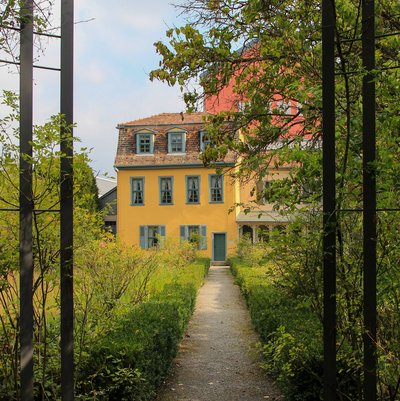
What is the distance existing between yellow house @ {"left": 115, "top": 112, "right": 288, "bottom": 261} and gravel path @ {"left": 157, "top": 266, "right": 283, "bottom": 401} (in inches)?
582

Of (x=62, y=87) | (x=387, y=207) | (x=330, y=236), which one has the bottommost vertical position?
(x=330, y=236)

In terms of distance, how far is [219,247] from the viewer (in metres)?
26.0

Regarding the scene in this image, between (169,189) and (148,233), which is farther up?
(169,189)

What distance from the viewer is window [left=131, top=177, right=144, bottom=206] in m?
26.6

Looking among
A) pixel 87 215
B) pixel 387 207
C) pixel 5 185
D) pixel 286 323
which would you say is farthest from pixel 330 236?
pixel 286 323

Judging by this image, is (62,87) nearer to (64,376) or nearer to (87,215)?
(87,215)

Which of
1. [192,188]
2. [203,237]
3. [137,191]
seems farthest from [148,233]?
[192,188]

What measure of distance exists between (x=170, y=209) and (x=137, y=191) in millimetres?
2222

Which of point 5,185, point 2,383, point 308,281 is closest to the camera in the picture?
point 5,185

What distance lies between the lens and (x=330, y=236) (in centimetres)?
263

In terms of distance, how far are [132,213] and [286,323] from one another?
21913mm

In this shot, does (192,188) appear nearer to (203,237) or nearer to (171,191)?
(171,191)

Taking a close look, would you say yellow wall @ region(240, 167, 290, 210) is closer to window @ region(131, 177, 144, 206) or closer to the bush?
the bush

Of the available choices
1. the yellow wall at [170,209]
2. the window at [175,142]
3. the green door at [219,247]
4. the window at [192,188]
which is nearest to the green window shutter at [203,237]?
the yellow wall at [170,209]
